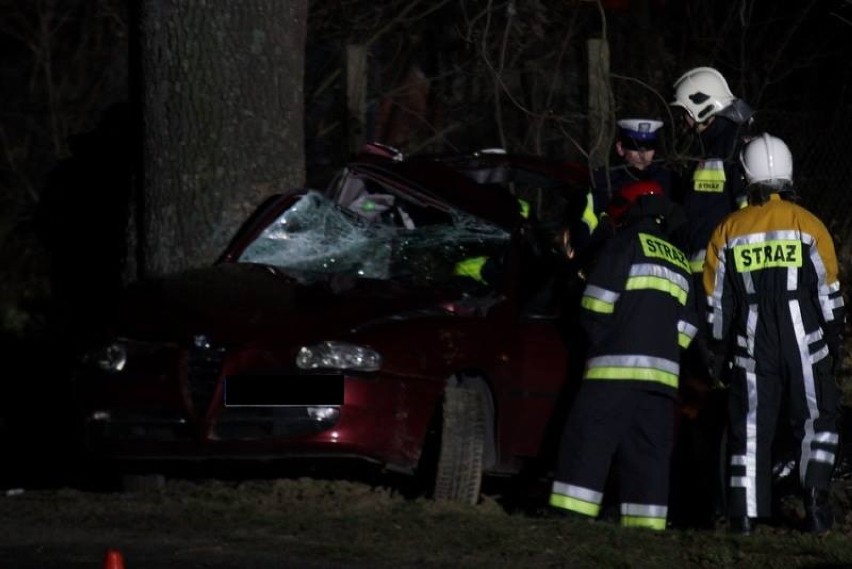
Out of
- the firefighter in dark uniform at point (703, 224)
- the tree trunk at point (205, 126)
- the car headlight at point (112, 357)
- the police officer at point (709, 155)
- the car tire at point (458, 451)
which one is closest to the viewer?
the car tire at point (458, 451)

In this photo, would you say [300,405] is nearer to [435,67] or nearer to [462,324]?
[462,324]

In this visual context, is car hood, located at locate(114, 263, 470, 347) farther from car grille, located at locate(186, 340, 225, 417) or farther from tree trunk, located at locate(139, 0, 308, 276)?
tree trunk, located at locate(139, 0, 308, 276)

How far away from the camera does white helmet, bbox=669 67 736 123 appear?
28.9ft

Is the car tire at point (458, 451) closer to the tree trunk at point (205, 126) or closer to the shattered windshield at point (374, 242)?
the shattered windshield at point (374, 242)

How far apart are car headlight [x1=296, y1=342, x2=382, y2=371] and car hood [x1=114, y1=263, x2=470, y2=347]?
0.05m

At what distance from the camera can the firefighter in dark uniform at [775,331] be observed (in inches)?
302

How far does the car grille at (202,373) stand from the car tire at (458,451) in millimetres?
1002

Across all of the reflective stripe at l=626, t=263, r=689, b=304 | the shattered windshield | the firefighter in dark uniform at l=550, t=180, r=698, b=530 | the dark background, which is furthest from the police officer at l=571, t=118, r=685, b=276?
the dark background

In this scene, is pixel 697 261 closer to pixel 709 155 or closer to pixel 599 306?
pixel 709 155

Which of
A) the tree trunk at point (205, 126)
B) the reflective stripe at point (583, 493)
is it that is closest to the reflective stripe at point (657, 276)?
the reflective stripe at point (583, 493)

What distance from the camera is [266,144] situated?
9695 millimetres

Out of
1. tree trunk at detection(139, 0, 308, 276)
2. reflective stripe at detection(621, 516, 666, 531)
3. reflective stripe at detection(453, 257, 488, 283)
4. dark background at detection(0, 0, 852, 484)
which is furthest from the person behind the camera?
dark background at detection(0, 0, 852, 484)

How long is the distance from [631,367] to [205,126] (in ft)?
9.53

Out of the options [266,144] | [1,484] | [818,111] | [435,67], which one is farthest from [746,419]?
[435,67]
